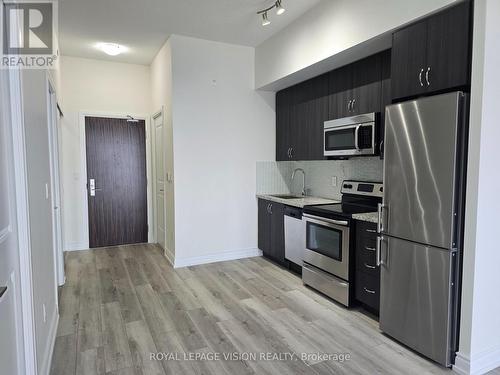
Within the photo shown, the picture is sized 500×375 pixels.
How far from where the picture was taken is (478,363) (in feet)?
7.03

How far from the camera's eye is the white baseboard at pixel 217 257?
14.3 ft

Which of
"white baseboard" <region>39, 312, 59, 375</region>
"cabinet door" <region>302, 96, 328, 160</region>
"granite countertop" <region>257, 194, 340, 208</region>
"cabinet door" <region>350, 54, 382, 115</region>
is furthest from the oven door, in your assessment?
"white baseboard" <region>39, 312, 59, 375</region>

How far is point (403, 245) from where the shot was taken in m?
2.41

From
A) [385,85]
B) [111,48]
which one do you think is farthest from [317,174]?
[111,48]

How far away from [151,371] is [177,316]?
0.80 meters

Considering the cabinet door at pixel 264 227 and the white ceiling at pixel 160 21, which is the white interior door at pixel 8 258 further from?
the cabinet door at pixel 264 227

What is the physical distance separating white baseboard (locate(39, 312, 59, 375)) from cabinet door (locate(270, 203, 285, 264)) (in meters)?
2.52

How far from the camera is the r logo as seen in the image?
65.5 inches

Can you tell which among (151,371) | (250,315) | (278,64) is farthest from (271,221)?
(151,371)

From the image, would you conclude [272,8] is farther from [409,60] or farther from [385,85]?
[409,60]

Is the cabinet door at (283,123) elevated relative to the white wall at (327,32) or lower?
lower

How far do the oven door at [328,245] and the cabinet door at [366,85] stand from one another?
1148mm
